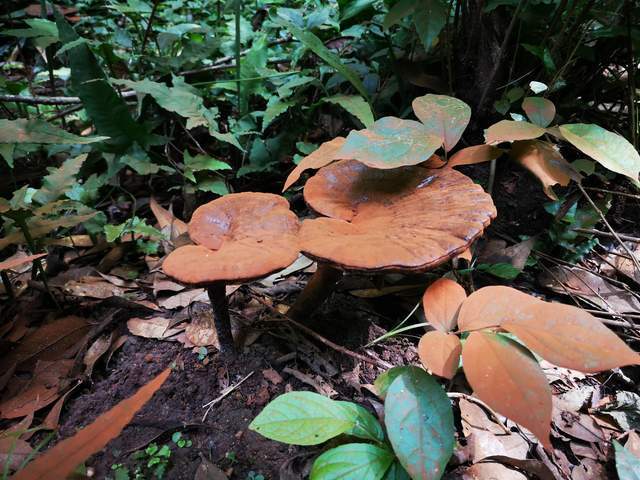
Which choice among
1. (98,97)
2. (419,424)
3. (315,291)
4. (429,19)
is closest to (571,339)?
(419,424)

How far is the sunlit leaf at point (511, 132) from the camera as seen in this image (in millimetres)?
1656

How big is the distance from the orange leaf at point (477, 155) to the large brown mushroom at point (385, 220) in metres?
0.08

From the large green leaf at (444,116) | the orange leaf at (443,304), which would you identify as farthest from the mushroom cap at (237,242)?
the large green leaf at (444,116)

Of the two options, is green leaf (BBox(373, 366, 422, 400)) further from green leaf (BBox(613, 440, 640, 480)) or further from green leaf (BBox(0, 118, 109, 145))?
green leaf (BBox(0, 118, 109, 145))

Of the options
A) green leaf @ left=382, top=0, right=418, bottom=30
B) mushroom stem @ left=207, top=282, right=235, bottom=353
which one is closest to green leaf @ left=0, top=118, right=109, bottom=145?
mushroom stem @ left=207, top=282, right=235, bottom=353

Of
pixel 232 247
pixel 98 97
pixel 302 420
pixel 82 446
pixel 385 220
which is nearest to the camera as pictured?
pixel 82 446

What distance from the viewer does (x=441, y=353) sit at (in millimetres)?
1205

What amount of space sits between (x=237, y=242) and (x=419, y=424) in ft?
2.95

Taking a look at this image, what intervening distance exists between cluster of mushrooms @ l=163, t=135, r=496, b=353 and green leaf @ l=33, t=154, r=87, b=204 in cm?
100

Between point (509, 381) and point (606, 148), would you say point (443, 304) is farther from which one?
point (606, 148)

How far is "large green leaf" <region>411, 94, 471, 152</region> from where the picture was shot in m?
1.78

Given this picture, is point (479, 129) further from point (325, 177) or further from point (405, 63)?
point (325, 177)

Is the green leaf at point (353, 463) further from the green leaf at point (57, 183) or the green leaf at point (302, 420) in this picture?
the green leaf at point (57, 183)

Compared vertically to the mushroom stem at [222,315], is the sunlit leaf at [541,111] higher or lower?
higher
